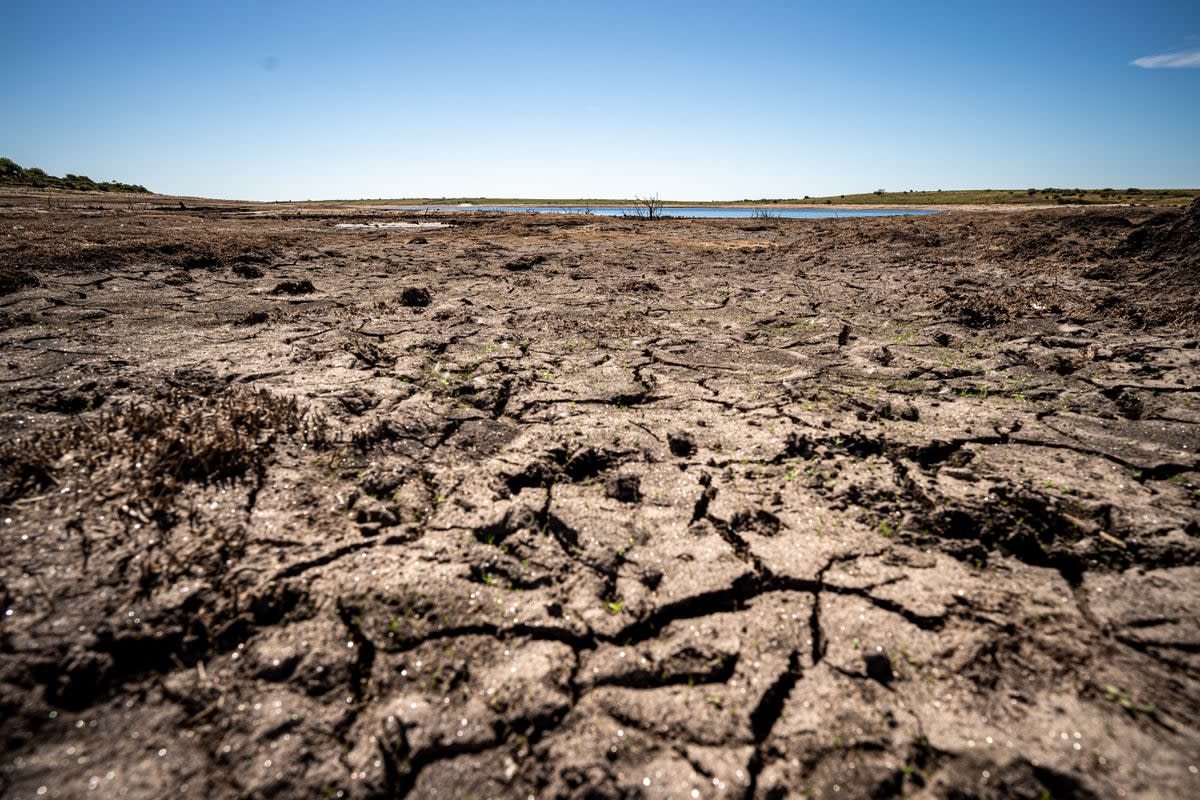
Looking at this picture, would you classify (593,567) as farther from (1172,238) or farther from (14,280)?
(1172,238)

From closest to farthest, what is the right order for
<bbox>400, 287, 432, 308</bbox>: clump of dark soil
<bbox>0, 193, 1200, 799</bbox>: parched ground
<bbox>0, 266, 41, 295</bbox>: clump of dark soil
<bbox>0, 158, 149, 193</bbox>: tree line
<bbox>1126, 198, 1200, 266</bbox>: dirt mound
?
<bbox>0, 193, 1200, 799</bbox>: parched ground, <bbox>0, 266, 41, 295</bbox>: clump of dark soil, <bbox>400, 287, 432, 308</bbox>: clump of dark soil, <bbox>1126, 198, 1200, 266</bbox>: dirt mound, <bbox>0, 158, 149, 193</bbox>: tree line

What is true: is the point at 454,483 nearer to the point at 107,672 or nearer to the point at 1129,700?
the point at 107,672

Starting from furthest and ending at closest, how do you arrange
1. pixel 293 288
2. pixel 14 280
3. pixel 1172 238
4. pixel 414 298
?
pixel 1172 238, pixel 293 288, pixel 414 298, pixel 14 280

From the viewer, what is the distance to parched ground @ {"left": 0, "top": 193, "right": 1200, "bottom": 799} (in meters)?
1.80

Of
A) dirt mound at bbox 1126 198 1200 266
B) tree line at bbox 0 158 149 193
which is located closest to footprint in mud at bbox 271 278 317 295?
dirt mound at bbox 1126 198 1200 266

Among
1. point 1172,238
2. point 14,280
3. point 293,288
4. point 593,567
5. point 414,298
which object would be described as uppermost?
point 1172,238

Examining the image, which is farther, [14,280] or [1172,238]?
[1172,238]

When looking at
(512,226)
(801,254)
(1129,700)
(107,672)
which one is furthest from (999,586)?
(512,226)

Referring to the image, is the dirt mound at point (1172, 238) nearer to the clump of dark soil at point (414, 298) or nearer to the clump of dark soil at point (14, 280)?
the clump of dark soil at point (414, 298)

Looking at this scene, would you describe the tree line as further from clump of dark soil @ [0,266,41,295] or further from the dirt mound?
the dirt mound

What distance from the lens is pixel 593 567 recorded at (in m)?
2.71

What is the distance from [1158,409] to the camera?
421 centimetres

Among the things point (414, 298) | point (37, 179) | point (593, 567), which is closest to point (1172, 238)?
point (593, 567)

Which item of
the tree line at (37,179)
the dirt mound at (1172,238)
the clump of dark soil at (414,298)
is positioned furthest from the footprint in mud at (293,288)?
the tree line at (37,179)
